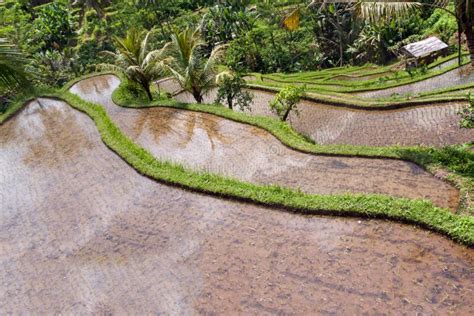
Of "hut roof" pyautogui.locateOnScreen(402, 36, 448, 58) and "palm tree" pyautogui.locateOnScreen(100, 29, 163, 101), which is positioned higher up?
"palm tree" pyautogui.locateOnScreen(100, 29, 163, 101)

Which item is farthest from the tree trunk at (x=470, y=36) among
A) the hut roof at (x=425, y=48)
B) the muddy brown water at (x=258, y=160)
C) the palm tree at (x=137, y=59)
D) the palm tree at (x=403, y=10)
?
the hut roof at (x=425, y=48)

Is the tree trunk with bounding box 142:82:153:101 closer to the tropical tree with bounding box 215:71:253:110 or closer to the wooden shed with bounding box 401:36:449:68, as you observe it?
the tropical tree with bounding box 215:71:253:110

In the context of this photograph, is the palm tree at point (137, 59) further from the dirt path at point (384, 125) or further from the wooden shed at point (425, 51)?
the wooden shed at point (425, 51)

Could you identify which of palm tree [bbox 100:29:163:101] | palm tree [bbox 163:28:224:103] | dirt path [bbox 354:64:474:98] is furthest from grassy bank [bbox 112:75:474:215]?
dirt path [bbox 354:64:474:98]

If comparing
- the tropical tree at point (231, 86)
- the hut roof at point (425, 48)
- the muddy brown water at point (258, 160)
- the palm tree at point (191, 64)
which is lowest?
the hut roof at point (425, 48)

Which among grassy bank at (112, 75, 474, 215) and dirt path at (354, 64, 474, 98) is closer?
grassy bank at (112, 75, 474, 215)

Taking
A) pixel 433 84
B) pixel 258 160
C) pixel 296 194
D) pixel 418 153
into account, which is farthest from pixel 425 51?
pixel 296 194
